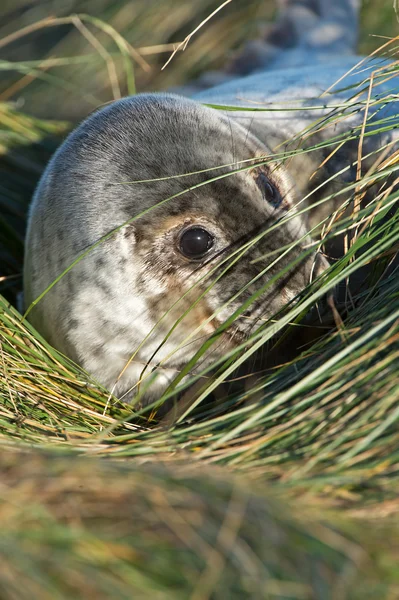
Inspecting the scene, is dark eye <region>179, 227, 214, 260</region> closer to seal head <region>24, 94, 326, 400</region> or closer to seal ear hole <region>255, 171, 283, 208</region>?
seal head <region>24, 94, 326, 400</region>

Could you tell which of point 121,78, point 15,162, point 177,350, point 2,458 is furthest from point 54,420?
point 121,78

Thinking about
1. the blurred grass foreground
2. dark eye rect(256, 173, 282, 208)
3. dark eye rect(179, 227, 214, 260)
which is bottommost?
the blurred grass foreground

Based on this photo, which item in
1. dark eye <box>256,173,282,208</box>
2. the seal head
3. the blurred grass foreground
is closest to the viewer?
the blurred grass foreground

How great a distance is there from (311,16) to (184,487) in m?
3.71

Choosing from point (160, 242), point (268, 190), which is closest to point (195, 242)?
point (160, 242)

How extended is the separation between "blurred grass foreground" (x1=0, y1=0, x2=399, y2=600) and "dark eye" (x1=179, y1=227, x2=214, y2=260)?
0.37 metres

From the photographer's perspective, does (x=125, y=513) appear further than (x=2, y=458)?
No

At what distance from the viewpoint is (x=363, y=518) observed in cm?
141

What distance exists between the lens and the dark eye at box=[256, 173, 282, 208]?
2.36 m

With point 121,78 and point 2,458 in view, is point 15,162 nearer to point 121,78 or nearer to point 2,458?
point 121,78

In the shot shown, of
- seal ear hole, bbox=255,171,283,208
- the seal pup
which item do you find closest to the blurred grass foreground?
the seal pup

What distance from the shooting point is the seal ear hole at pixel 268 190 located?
236 centimetres

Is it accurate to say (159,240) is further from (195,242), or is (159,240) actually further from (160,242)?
(195,242)

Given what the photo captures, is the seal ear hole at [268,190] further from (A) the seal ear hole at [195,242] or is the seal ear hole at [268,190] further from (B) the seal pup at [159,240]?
(A) the seal ear hole at [195,242]
